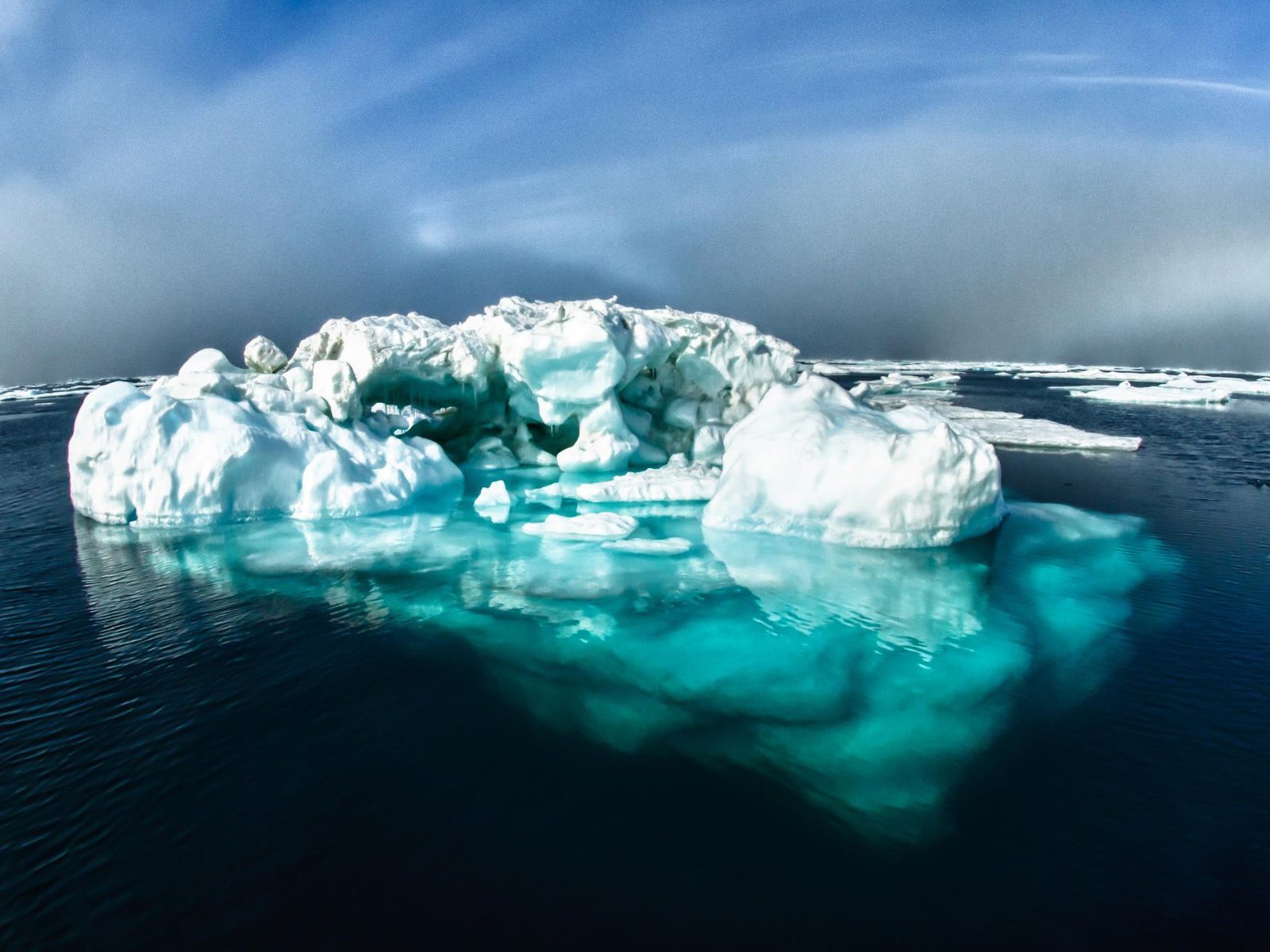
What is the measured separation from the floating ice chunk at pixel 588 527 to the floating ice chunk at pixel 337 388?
26.9ft

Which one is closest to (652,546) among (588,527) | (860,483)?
(588,527)

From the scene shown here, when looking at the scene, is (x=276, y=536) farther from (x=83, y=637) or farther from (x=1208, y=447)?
(x=1208, y=447)

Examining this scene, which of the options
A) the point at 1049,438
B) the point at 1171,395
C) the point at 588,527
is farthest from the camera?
the point at 1171,395

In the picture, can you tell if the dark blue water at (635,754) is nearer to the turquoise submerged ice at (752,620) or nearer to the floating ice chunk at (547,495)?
the turquoise submerged ice at (752,620)

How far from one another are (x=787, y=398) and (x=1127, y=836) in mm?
14799

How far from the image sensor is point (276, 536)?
1784 centimetres

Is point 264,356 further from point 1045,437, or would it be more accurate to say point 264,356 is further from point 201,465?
point 1045,437

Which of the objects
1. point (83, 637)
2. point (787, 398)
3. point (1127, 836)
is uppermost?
point (787, 398)

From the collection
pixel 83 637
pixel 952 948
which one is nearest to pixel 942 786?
pixel 952 948

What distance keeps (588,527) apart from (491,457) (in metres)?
12.1

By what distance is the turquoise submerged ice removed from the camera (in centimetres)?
859

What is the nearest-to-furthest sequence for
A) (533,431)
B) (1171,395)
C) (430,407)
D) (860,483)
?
(860,483)
(430,407)
(533,431)
(1171,395)

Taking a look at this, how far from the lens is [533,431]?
30.5m

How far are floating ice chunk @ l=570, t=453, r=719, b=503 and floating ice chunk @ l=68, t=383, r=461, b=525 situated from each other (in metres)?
6.61
